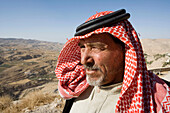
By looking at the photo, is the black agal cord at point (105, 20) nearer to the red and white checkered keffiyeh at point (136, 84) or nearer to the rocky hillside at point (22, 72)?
the red and white checkered keffiyeh at point (136, 84)

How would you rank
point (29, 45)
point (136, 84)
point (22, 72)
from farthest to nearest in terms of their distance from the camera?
point (29, 45) < point (22, 72) < point (136, 84)

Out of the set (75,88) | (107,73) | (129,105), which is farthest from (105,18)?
(75,88)

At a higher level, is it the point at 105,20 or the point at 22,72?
the point at 105,20

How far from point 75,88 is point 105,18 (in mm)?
1172

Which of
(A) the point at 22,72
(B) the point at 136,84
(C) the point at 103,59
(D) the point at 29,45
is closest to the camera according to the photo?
(B) the point at 136,84

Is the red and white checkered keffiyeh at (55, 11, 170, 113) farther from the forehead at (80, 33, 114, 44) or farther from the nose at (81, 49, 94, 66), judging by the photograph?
the nose at (81, 49, 94, 66)

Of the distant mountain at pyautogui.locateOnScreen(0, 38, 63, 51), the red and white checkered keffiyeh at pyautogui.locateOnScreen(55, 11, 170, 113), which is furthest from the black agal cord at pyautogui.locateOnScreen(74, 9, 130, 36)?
the distant mountain at pyautogui.locateOnScreen(0, 38, 63, 51)

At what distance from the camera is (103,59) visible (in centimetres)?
154

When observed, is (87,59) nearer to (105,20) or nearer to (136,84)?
(105,20)

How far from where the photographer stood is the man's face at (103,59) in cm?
155

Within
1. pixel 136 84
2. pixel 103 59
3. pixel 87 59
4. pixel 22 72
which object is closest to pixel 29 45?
pixel 22 72

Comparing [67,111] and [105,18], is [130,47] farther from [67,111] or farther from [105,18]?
[67,111]

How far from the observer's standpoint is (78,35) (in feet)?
6.15

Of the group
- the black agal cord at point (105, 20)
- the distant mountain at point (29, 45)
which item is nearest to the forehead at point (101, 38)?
the black agal cord at point (105, 20)
